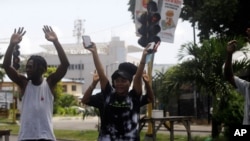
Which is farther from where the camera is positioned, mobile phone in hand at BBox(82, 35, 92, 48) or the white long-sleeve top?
mobile phone in hand at BBox(82, 35, 92, 48)

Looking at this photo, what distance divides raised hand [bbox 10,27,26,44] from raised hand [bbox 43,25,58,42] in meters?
0.32

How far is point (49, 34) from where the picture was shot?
545 cm

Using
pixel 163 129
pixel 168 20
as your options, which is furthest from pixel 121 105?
pixel 163 129

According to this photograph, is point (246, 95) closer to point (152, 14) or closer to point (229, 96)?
point (152, 14)

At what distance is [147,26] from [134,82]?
5.76m

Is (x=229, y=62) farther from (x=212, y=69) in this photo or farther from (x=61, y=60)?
(x=212, y=69)

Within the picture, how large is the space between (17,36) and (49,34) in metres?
0.39

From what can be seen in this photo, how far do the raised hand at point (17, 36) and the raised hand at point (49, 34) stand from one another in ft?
1.06

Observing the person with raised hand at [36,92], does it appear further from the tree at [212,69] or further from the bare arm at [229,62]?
the tree at [212,69]

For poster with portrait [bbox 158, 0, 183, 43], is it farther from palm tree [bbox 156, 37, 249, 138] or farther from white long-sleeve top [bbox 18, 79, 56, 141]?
white long-sleeve top [bbox 18, 79, 56, 141]

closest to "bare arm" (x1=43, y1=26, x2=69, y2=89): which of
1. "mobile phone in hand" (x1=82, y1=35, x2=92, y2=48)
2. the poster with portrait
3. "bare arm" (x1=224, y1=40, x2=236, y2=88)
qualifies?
"mobile phone in hand" (x1=82, y1=35, x2=92, y2=48)

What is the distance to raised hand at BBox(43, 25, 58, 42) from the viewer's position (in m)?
5.42

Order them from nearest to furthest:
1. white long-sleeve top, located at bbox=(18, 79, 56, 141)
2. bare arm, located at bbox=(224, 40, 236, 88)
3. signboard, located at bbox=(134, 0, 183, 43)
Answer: white long-sleeve top, located at bbox=(18, 79, 56, 141), bare arm, located at bbox=(224, 40, 236, 88), signboard, located at bbox=(134, 0, 183, 43)

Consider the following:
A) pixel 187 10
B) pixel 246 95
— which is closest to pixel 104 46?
pixel 187 10
